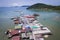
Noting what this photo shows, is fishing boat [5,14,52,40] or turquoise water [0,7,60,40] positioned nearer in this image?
fishing boat [5,14,52,40]

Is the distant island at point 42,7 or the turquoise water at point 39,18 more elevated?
the distant island at point 42,7

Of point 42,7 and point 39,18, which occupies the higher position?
point 42,7

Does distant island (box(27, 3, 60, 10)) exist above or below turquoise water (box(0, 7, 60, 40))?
above

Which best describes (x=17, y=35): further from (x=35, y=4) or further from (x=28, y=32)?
(x=35, y=4)

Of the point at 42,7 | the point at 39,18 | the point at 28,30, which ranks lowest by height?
the point at 28,30

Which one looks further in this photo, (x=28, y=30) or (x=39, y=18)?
(x=39, y=18)

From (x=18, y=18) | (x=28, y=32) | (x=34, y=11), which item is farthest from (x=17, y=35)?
(x=34, y=11)

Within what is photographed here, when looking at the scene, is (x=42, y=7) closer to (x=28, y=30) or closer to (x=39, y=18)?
(x=39, y=18)

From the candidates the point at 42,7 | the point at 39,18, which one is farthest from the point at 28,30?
the point at 42,7

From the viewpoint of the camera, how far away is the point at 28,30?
1.57 metres

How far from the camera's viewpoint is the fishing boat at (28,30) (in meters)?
1.51

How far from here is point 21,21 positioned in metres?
1.65

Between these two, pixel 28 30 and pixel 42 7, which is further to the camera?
pixel 42 7

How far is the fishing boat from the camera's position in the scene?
4.96 feet
